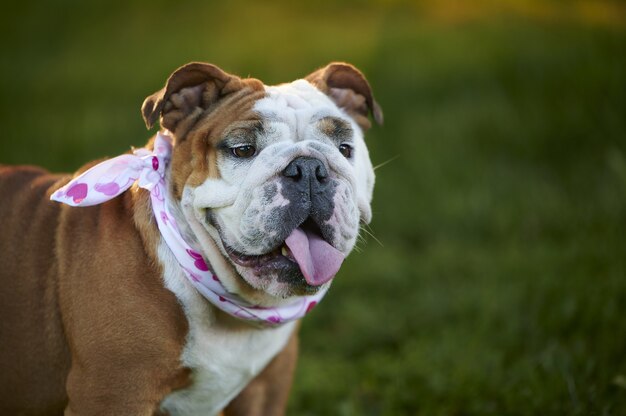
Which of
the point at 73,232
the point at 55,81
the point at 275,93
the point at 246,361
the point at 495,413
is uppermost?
the point at 275,93

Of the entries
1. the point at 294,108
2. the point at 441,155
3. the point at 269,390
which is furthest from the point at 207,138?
the point at 441,155

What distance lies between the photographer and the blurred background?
462cm

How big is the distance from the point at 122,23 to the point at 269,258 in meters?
8.64

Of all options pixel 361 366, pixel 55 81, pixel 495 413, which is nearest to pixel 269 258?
pixel 495 413

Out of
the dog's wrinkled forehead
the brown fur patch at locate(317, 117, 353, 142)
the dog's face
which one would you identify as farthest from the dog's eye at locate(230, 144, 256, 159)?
the brown fur patch at locate(317, 117, 353, 142)

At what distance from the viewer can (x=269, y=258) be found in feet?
9.52

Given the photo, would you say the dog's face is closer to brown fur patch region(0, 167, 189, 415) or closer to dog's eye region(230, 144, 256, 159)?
dog's eye region(230, 144, 256, 159)

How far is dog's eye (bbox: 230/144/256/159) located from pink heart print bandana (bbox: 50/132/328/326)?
369mm

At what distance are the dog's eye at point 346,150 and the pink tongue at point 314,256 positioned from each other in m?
0.45

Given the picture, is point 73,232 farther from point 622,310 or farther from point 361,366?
point 622,310

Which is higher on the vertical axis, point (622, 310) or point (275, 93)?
point (275, 93)

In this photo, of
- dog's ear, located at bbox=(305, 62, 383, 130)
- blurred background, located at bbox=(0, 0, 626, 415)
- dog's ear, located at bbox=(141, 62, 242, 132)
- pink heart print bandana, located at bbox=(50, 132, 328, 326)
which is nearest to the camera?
pink heart print bandana, located at bbox=(50, 132, 328, 326)

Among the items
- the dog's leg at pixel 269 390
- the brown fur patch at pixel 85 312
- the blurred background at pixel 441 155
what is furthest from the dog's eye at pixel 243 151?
the blurred background at pixel 441 155

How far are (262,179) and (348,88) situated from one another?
0.97 m
